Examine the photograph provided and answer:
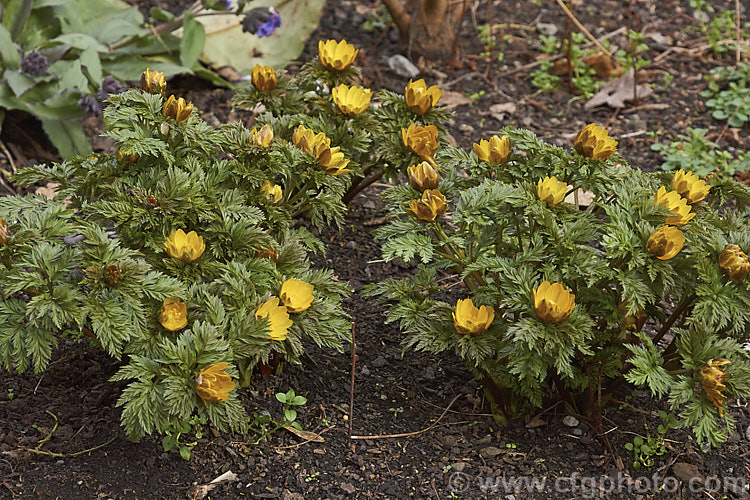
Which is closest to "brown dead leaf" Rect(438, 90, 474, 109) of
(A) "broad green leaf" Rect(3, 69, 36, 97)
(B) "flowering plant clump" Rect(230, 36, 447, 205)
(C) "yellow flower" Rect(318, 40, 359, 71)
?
(B) "flowering plant clump" Rect(230, 36, 447, 205)

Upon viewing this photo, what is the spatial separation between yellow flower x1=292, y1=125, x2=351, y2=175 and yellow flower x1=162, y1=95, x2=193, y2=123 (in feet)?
1.13

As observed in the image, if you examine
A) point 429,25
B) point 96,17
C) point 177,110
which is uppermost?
point 177,110

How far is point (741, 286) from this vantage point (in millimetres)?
2025

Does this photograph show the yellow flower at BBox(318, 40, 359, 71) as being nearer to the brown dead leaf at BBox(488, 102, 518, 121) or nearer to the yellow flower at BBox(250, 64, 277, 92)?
the yellow flower at BBox(250, 64, 277, 92)

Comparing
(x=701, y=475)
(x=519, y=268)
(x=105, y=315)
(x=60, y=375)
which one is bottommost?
(x=60, y=375)

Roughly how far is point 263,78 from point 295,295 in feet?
3.20

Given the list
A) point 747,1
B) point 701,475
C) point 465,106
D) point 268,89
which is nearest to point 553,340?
point 701,475

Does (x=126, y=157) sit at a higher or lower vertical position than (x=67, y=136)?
higher

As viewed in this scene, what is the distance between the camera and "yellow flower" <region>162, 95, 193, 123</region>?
7.49ft

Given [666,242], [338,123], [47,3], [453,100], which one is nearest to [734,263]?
[666,242]

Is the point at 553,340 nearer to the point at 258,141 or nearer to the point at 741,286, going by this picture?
the point at 741,286

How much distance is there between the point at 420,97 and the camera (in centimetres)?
271

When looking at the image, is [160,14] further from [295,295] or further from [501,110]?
[295,295]

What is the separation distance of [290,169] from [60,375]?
3.19ft
